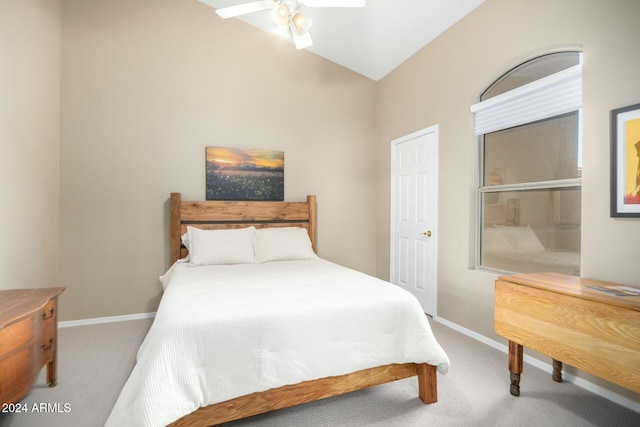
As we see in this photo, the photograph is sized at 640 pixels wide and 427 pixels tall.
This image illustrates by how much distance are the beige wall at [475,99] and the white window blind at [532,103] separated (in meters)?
0.09

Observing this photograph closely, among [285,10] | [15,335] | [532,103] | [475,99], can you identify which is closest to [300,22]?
[285,10]

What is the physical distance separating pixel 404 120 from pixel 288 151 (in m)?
1.52

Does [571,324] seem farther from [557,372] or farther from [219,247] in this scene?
[219,247]

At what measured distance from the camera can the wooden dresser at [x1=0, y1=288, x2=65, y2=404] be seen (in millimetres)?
1451

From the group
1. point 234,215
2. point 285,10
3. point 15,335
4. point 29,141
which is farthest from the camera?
point 234,215

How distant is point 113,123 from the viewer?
3.29 metres

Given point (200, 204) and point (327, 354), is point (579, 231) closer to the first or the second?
point (327, 354)

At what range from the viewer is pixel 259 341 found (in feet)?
5.16

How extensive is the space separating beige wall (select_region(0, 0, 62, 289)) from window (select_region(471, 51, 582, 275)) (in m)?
3.78

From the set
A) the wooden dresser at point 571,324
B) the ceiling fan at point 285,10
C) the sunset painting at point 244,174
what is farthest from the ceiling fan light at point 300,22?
the wooden dresser at point 571,324

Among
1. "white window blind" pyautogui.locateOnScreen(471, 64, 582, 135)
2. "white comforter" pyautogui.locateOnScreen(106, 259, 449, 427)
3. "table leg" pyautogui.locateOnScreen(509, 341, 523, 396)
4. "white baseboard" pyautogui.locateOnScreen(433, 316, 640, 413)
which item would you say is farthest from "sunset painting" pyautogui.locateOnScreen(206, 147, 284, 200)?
"table leg" pyautogui.locateOnScreen(509, 341, 523, 396)

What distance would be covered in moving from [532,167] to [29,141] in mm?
4142

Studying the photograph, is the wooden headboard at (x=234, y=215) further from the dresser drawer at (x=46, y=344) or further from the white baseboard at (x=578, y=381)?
the white baseboard at (x=578, y=381)

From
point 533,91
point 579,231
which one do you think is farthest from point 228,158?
point 579,231
